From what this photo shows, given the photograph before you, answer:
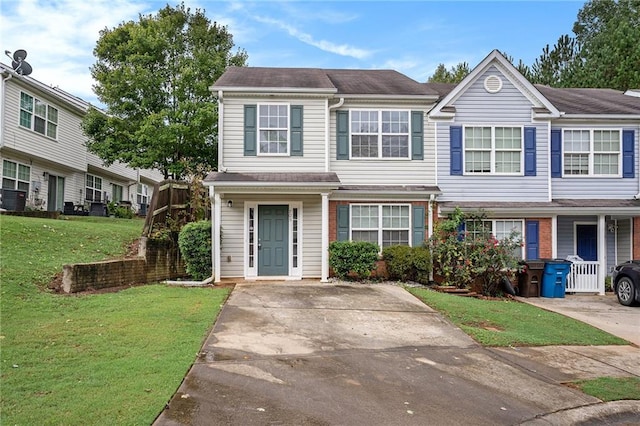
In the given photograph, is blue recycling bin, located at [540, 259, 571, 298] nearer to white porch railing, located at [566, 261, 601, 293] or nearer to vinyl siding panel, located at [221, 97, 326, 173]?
white porch railing, located at [566, 261, 601, 293]

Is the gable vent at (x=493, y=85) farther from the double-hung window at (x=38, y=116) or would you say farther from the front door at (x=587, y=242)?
the double-hung window at (x=38, y=116)

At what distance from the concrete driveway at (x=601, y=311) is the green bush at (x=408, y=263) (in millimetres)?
2842

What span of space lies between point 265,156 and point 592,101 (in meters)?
12.2

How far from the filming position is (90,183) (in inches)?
1006

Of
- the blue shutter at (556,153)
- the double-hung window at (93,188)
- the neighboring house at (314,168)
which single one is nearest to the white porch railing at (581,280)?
the blue shutter at (556,153)

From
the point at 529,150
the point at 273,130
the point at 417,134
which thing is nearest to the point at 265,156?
the point at 273,130

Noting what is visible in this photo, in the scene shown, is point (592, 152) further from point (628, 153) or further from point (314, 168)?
point (314, 168)

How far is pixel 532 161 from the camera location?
1427cm

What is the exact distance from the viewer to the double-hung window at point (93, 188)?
991 inches

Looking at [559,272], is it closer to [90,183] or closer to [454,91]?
[454,91]

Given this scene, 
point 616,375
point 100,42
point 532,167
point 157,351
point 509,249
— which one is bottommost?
point 616,375

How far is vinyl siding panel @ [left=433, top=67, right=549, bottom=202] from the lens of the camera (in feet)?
46.6

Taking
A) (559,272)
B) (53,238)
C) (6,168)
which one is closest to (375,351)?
(559,272)

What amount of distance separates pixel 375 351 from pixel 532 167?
10.2 meters
